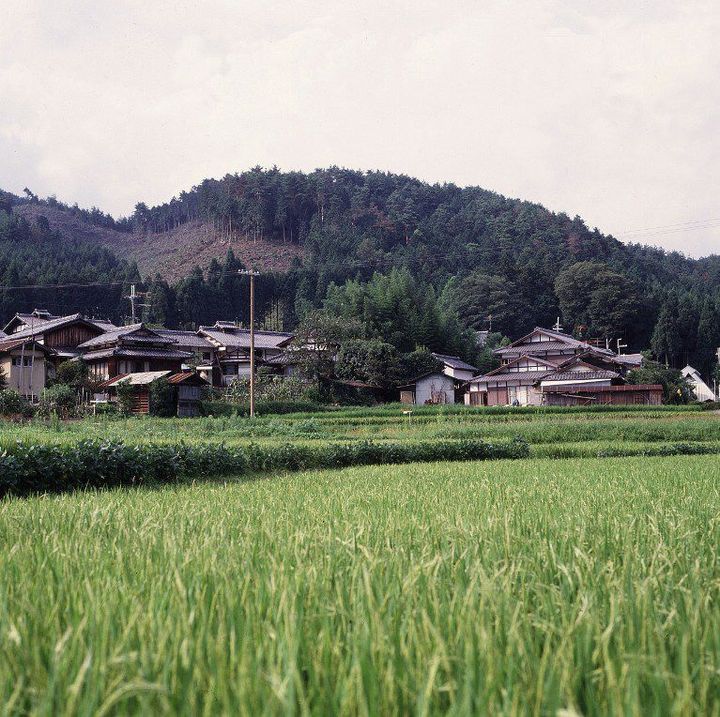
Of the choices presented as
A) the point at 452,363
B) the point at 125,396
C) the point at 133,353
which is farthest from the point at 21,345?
the point at 452,363

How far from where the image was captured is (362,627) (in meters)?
1.47

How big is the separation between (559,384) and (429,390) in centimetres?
811

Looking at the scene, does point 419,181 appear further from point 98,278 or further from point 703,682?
point 703,682

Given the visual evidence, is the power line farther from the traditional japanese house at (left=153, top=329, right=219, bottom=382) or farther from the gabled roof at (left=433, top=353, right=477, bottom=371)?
the gabled roof at (left=433, top=353, right=477, bottom=371)

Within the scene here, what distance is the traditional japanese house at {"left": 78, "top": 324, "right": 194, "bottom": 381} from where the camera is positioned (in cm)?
3622

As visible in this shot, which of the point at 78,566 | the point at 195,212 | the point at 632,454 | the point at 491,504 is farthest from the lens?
the point at 195,212

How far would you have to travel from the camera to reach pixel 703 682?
121 centimetres

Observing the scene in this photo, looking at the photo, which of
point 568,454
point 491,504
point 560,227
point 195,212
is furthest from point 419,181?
point 491,504

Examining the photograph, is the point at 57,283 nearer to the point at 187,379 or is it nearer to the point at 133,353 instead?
the point at 133,353

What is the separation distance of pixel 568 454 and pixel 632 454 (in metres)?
1.35

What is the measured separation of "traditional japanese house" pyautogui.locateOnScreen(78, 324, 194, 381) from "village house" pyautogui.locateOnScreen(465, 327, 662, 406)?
18.0m

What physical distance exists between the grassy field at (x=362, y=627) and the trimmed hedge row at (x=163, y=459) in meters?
4.62

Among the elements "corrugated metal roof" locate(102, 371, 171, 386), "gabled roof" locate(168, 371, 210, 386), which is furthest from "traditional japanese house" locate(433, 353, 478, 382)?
"corrugated metal roof" locate(102, 371, 171, 386)

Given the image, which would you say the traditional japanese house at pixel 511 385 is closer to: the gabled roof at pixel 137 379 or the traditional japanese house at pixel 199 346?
the traditional japanese house at pixel 199 346
